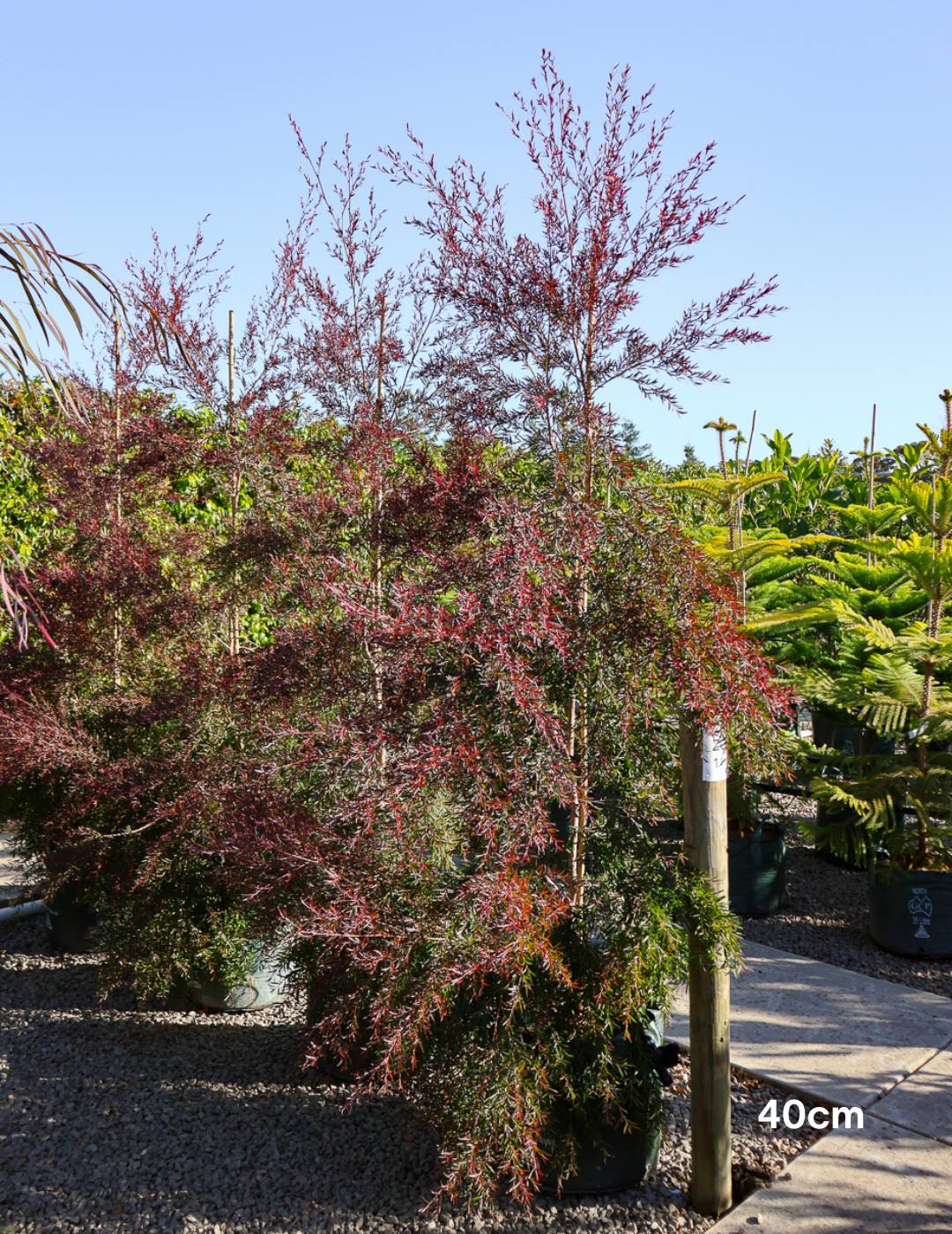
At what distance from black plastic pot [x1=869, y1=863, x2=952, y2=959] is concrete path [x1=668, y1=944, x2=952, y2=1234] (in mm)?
320

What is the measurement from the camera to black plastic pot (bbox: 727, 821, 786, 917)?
4609mm

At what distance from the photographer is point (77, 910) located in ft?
14.5

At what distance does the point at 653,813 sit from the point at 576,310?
1.50m

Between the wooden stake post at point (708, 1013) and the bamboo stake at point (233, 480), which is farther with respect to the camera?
the bamboo stake at point (233, 480)

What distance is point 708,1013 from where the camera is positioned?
2496 mm

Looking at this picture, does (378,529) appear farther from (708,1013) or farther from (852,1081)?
(852,1081)

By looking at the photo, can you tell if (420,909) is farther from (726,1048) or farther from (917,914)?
(917,914)

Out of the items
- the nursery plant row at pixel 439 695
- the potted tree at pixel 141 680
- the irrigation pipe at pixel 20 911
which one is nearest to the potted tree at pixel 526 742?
the nursery plant row at pixel 439 695

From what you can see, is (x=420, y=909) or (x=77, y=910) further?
(x=77, y=910)

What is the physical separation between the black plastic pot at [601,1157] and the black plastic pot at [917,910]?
214cm

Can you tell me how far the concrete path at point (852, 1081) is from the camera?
95.3 inches

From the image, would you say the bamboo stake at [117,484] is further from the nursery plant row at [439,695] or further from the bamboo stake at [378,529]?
the bamboo stake at [378,529]

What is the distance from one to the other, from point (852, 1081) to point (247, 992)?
2.34m

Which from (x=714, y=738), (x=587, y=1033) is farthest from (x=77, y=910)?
(x=714, y=738)
